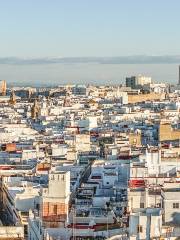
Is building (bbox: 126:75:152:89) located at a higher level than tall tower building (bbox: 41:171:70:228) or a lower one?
lower

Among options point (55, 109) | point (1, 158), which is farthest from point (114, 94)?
point (1, 158)

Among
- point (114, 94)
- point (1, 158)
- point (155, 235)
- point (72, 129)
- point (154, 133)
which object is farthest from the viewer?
point (114, 94)

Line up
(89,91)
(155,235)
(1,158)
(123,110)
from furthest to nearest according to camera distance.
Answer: (89,91) < (123,110) < (1,158) < (155,235)

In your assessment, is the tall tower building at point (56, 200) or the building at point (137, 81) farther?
the building at point (137, 81)

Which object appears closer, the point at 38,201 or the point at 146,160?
the point at 38,201

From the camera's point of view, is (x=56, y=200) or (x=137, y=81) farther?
(x=137, y=81)

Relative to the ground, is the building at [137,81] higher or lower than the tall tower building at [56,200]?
lower

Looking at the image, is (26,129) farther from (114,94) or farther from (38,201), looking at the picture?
(114,94)

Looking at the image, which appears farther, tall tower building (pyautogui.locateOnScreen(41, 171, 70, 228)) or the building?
the building
